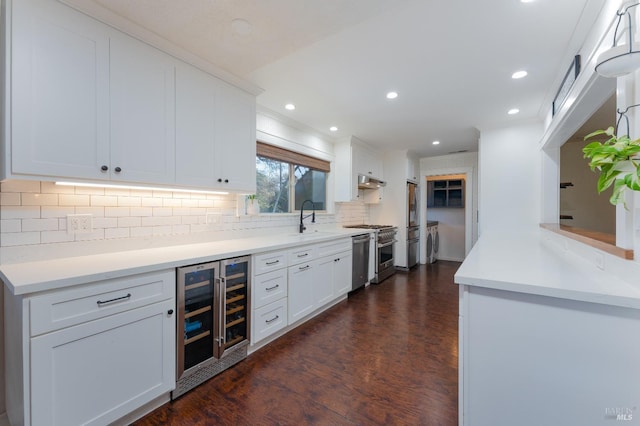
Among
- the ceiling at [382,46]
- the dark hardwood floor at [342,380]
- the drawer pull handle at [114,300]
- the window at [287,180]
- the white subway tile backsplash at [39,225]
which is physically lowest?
the dark hardwood floor at [342,380]

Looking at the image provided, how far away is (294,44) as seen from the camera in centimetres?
183

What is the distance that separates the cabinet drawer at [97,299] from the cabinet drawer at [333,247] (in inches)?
66.1

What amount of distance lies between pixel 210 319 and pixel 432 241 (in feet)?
17.7

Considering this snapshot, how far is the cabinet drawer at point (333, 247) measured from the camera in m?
3.04

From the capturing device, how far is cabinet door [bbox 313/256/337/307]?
2.95m

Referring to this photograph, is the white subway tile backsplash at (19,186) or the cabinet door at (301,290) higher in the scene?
the white subway tile backsplash at (19,186)

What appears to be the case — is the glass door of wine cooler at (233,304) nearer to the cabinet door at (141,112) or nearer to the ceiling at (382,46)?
the cabinet door at (141,112)

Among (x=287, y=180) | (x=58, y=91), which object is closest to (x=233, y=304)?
(x=58, y=91)

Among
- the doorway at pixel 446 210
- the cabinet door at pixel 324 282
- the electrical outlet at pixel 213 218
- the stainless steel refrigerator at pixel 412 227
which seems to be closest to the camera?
the electrical outlet at pixel 213 218

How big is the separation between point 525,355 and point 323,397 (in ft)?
3.92

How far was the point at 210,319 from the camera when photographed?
1879 millimetres

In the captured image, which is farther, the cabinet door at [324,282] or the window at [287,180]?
the window at [287,180]

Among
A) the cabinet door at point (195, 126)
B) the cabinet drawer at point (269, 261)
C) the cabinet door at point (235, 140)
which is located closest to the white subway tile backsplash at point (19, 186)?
the cabinet door at point (195, 126)

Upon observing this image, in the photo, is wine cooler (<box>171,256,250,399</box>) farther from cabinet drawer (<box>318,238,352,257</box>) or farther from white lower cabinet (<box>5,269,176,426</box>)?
cabinet drawer (<box>318,238,352,257</box>)
